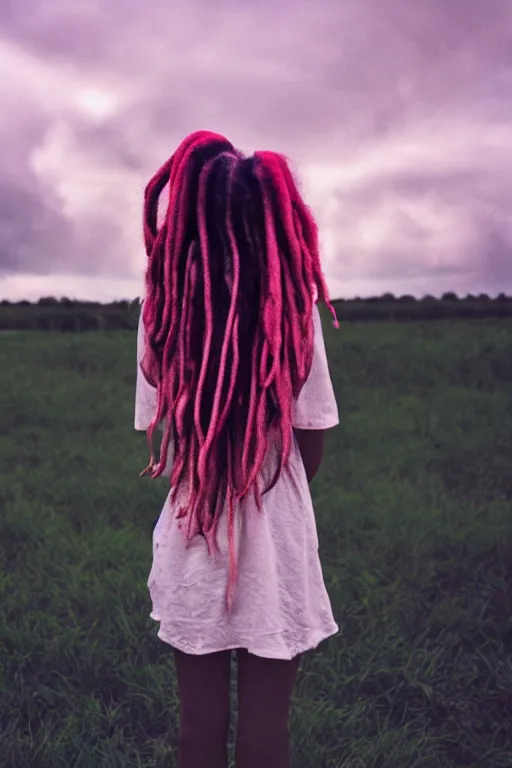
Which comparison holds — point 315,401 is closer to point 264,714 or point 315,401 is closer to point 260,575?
point 260,575

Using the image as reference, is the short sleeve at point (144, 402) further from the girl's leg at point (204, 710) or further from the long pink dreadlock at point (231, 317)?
the girl's leg at point (204, 710)

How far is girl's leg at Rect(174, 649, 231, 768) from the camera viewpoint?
204cm

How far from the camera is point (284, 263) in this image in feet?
6.60

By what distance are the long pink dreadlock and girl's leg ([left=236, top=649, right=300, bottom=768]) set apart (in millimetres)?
211

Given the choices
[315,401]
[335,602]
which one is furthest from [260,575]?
[335,602]

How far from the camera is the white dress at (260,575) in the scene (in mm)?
2037

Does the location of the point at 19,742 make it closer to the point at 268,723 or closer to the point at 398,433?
the point at 268,723

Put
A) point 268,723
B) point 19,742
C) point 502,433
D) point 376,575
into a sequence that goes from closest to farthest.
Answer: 1. point 268,723
2. point 19,742
3. point 376,575
4. point 502,433

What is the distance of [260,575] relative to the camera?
204cm

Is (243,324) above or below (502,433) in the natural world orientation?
above

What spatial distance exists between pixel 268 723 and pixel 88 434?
285 inches

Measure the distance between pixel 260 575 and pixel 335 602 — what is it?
2489mm

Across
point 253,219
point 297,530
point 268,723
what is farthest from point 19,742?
point 253,219

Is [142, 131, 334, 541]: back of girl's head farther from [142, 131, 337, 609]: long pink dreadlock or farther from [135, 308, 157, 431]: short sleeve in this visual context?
[135, 308, 157, 431]: short sleeve
